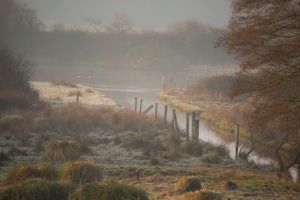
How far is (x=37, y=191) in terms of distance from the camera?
38.2 feet

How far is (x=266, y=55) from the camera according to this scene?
19.0 meters

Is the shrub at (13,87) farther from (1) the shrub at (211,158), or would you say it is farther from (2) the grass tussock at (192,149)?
(1) the shrub at (211,158)

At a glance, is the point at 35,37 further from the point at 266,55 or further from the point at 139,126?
the point at 266,55

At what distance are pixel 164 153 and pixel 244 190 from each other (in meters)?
9.44

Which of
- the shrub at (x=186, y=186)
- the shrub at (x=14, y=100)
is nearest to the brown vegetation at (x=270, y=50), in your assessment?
the shrub at (x=186, y=186)

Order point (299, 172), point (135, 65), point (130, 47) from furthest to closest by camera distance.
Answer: point (130, 47) → point (135, 65) → point (299, 172)

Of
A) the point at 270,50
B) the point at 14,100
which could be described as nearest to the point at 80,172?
the point at 270,50

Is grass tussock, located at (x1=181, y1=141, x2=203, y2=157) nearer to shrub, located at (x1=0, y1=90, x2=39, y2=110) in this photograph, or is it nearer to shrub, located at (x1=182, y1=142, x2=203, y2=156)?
shrub, located at (x1=182, y1=142, x2=203, y2=156)

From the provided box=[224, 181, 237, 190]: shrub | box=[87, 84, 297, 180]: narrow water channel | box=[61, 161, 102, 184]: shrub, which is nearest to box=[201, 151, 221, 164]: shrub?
box=[87, 84, 297, 180]: narrow water channel

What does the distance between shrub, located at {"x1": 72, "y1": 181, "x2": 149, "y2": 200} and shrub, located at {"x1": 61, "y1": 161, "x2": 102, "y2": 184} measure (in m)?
2.77

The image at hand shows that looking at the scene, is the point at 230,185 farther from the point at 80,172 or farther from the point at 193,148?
the point at 193,148

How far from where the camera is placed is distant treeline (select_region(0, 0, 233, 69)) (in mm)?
126562

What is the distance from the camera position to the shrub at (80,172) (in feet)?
47.7

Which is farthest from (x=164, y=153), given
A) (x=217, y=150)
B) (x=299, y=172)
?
(x=299, y=172)
